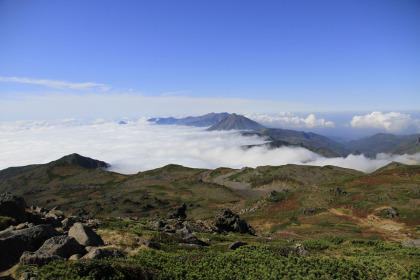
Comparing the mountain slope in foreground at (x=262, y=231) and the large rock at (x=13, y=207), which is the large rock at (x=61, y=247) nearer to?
the mountain slope in foreground at (x=262, y=231)

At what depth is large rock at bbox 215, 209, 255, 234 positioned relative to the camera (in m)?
44.7

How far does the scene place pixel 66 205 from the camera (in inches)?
4510

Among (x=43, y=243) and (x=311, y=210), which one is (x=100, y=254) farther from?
(x=311, y=210)

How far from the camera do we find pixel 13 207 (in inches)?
915

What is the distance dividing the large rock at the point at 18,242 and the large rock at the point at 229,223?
32.2 m

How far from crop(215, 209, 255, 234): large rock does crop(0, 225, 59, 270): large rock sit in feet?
106

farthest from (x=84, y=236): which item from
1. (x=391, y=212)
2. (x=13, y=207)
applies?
(x=391, y=212)

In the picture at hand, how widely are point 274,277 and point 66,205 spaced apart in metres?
130

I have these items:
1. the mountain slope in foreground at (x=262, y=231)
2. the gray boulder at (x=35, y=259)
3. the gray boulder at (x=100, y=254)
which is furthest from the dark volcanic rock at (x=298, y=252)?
the gray boulder at (x=35, y=259)

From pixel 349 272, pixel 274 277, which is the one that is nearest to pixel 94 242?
pixel 274 277

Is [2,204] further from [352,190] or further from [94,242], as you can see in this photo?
[352,190]

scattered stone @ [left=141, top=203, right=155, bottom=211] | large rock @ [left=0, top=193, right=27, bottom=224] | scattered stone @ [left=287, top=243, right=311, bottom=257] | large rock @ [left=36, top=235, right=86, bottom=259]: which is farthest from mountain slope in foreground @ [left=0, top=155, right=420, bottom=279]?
large rock @ [left=0, top=193, right=27, bottom=224]

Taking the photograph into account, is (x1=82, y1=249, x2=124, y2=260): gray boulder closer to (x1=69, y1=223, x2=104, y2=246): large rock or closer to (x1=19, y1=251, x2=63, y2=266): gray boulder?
(x1=19, y1=251, x2=63, y2=266): gray boulder

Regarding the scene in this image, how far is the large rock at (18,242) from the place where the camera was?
49.8ft
